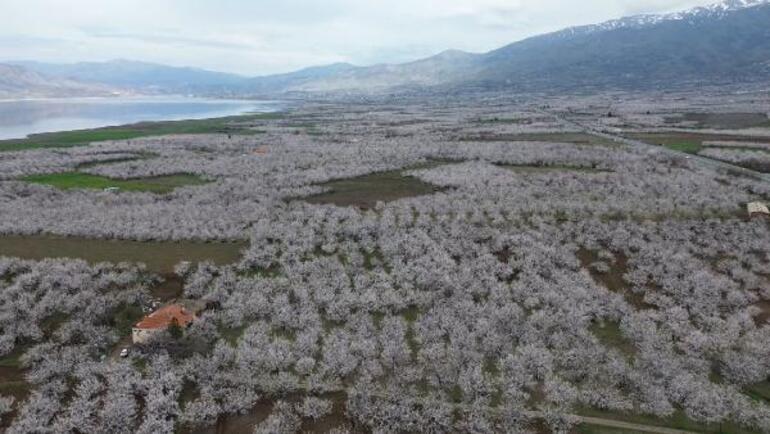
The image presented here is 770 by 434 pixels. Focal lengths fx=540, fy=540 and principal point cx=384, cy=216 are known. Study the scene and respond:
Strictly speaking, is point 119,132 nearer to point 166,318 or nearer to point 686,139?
point 166,318

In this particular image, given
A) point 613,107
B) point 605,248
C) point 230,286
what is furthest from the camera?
point 613,107

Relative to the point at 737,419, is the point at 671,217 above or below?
above

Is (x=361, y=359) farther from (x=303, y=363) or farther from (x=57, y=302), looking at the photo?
(x=57, y=302)

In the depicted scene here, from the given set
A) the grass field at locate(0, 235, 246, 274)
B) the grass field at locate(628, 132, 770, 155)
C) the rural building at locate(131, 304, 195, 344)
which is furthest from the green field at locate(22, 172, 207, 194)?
the grass field at locate(628, 132, 770, 155)

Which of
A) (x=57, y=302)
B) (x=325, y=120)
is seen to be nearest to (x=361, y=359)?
(x=57, y=302)

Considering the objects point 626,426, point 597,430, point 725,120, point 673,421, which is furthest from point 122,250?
point 725,120

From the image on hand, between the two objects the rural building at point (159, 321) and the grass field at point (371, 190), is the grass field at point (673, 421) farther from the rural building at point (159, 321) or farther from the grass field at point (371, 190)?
the grass field at point (371, 190)
